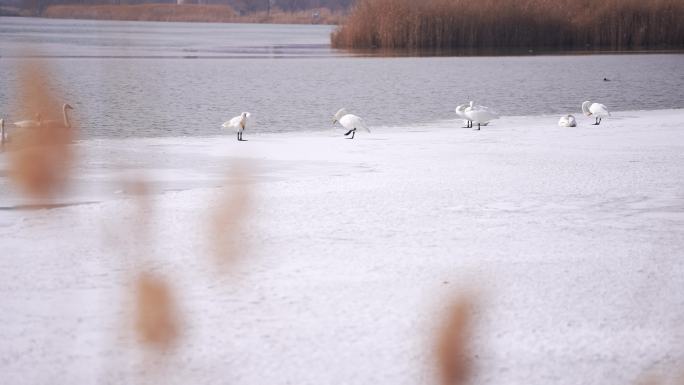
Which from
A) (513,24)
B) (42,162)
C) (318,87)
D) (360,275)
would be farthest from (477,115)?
(513,24)

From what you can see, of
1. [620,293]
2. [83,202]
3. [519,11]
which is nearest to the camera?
[620,293]

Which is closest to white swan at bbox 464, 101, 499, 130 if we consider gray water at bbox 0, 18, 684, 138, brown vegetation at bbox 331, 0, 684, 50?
gray water at bbox 0, 18, 684, 138

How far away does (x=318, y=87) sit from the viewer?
1656cm

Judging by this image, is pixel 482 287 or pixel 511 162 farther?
pixel 511 162

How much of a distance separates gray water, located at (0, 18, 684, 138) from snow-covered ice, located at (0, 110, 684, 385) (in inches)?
201

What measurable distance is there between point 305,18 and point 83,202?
208 ft

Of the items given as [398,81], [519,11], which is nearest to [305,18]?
[519,11]

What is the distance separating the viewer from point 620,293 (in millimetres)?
3221

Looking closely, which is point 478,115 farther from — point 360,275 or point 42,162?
point 360,275

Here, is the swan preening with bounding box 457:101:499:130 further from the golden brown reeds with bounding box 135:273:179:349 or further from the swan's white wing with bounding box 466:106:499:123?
the golden brown reeds with bounding box 135:273:179:349

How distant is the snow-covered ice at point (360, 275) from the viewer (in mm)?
2631

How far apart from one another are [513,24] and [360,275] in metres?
25.3

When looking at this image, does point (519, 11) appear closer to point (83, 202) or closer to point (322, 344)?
point (83, 202)

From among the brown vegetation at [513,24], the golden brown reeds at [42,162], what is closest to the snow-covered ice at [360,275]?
the golden brown reeds at [42,162]
